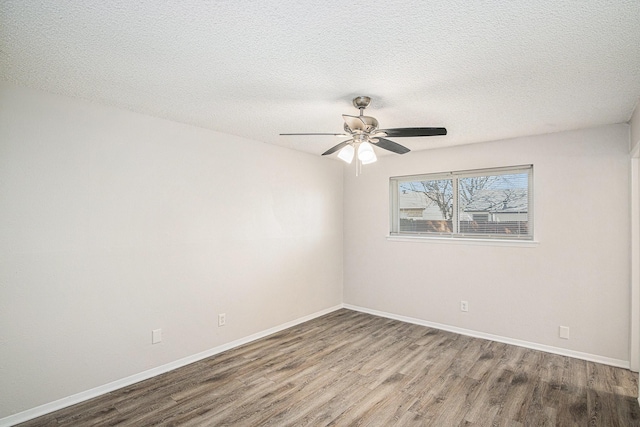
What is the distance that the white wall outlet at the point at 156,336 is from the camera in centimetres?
307

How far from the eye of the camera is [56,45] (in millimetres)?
1839

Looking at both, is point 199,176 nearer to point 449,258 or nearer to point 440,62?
point 440,62

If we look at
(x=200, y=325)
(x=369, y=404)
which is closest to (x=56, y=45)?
(x=200, y=325)

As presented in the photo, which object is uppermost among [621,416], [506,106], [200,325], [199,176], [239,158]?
[506,106]

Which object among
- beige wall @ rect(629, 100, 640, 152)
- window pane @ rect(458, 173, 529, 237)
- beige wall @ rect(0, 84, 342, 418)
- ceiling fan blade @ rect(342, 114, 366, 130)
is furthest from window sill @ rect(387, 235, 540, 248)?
ceiling fan blade @ rect(342, 114, 366, 130)

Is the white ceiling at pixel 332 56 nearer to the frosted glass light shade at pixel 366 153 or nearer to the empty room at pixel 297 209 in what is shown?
the empty room at pixel 297 209

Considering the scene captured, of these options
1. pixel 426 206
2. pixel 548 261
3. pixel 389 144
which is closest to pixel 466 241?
pixel 426 206

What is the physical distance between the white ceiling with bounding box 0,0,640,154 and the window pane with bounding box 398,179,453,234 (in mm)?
1635

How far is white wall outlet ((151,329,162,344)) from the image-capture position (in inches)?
121

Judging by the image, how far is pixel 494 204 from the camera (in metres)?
4.10

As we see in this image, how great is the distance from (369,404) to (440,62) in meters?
2.51

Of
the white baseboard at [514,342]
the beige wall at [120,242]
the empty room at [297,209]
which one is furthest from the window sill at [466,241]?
the beige wall at [120,242]

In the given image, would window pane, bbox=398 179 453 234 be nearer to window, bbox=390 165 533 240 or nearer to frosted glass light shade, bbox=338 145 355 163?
window, bbox=390 165 533 240

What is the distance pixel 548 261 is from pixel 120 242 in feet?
14.0
